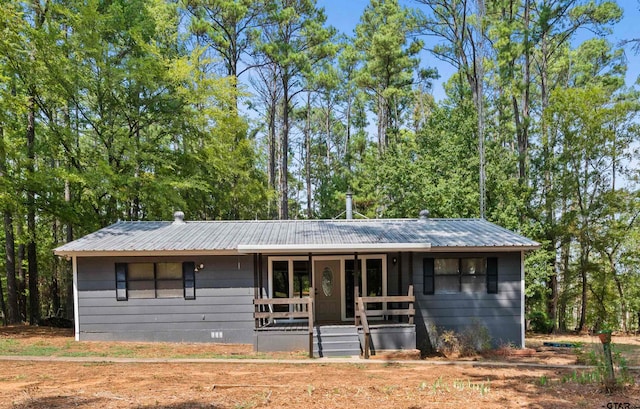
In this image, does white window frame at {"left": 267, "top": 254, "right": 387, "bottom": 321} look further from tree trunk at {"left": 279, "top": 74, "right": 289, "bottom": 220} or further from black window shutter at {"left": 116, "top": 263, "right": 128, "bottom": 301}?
tree trunk at {"left": 279, "top": 74, "right": 289, "bottom": 220}

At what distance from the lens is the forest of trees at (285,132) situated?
41.9ft

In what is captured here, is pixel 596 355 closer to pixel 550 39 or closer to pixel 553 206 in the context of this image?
pixel 553 206

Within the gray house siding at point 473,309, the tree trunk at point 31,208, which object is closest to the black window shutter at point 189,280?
the tree trunk at point 31,208

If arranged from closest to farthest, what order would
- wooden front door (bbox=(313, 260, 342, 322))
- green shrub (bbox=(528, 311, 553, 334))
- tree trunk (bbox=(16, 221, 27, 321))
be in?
wooden front door (bbox=(313, 260, 342, 322)), tree trunk (bbox=(16, 221, 27, 321)), green shrub (bbox=(528, 311, 553, 334))

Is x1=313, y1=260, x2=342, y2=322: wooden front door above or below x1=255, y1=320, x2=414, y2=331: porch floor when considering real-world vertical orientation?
above

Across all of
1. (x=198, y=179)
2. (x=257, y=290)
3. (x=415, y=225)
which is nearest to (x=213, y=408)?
(x=257, y=290)

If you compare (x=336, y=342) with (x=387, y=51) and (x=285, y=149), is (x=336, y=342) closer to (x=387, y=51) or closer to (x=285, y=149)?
(x=285, y=149)

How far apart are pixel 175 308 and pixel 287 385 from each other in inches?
223

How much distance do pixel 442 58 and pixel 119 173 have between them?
16.9 metres

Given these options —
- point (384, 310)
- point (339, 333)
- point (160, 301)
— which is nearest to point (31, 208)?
point (160, 301)

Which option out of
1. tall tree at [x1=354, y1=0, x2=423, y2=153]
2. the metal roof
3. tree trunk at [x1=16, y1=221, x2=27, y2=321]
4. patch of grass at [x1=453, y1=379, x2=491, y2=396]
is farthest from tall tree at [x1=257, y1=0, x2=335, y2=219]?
patch of grass at [x1=453, y1=379, x2=491, y2=396]

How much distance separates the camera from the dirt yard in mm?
4684

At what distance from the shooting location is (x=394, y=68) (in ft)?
75.2

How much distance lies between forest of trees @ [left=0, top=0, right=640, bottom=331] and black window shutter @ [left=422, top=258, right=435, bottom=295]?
18.3 ft
